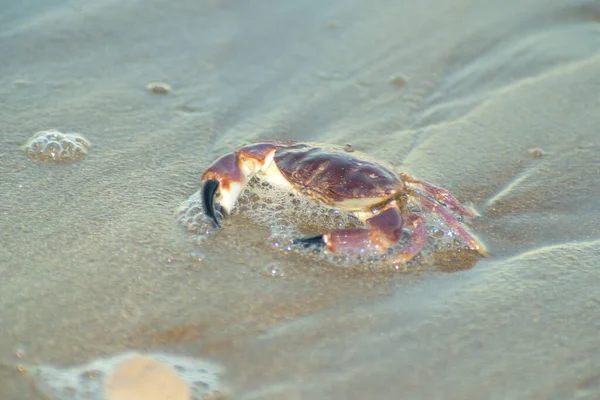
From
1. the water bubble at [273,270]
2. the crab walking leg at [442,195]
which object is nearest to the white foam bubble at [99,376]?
the water bubble at [273,270]

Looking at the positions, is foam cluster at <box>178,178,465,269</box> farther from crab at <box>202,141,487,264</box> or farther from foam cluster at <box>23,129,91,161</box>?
foam cluster at <box>23,129,91,161</box>

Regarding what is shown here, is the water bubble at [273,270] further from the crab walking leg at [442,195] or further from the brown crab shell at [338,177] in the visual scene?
the crab walking leg at [442,195]

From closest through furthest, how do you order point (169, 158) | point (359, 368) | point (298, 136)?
point (359, 368) → point (169, 158) → point (298, 136)

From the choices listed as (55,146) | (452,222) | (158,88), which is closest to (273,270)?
(452,222)

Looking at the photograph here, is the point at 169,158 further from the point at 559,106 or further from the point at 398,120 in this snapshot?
the point at 559,106

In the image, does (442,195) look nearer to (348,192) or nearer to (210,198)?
(348,192)

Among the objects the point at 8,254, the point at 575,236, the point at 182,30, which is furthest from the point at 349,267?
the point at 182,30
